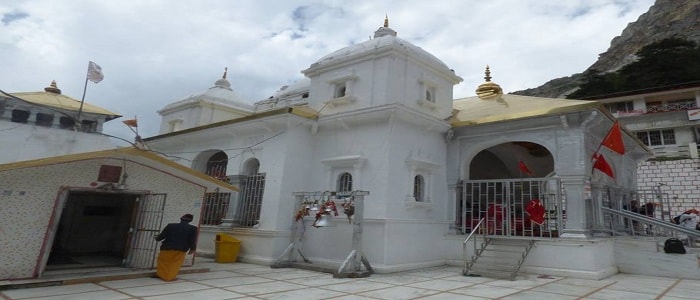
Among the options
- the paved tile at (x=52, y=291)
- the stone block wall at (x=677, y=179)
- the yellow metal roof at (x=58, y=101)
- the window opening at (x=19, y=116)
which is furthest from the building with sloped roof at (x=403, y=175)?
the stone block wall at (x=677, y=179)

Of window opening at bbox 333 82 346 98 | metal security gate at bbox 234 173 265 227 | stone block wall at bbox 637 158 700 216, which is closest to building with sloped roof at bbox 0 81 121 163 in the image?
metal security gate at bbox 234 173 265 227

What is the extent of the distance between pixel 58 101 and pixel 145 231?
39.4 ft

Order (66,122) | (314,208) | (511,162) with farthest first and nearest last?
(66,122), (511,162), (314,208)

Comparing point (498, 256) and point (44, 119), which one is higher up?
point (44, 119)

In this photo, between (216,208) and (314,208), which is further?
(216,208)

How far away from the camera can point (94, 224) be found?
11555mm

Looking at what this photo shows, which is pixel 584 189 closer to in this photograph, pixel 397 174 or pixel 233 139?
pixel 397 174

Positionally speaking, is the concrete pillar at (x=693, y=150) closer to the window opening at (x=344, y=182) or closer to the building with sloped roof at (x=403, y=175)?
the building with sloped roof at (x=403, y=175)

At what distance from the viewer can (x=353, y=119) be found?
1061 cm

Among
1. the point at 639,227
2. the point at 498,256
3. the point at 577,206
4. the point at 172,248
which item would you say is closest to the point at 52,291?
the point at 172,248

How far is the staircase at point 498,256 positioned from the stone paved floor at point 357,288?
339 mm

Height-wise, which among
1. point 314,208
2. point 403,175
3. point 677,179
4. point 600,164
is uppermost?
point 677,179

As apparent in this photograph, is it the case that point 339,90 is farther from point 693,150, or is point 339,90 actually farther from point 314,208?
point 693,150

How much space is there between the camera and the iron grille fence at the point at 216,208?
1236 cm
